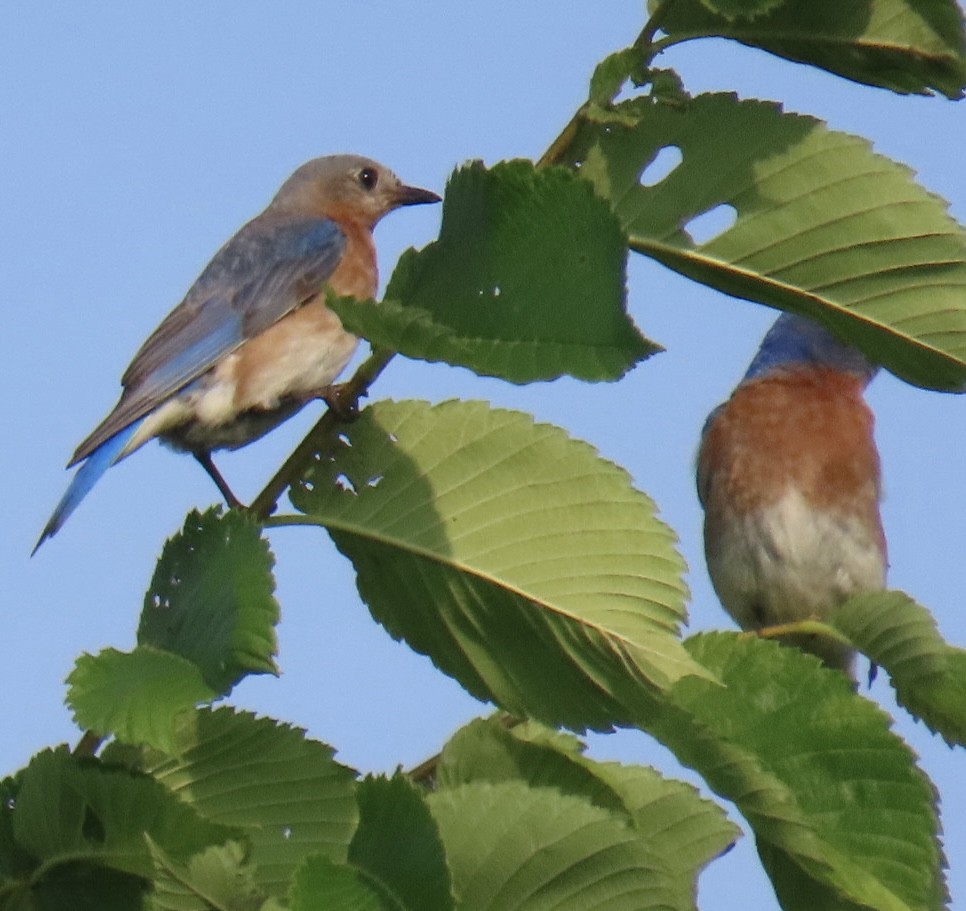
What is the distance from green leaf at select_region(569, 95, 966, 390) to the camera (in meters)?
2.42

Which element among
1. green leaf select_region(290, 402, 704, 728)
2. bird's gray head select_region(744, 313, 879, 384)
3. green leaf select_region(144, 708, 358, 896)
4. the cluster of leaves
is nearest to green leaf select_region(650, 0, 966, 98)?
the cluster of leaves

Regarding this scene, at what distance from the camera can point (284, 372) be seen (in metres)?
5.28

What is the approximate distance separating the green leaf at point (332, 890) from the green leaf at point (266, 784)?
15.2 inches

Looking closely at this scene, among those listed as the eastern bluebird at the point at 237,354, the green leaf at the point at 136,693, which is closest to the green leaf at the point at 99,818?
the green leaf at the point at 136,693

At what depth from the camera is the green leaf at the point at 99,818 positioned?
81.0 inches

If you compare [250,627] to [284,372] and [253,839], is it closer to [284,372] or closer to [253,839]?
[253,839]

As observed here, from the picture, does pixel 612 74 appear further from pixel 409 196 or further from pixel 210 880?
pixel 409 196

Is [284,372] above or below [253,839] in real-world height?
above

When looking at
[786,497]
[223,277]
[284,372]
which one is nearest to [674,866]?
[284,372]

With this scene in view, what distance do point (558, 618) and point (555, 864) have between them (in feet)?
1.26

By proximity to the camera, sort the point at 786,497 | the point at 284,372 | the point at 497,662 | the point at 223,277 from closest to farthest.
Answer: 1. the point at 497,662
2. the point at 284,372
3. the point at 223,277
4. the point at 786,497

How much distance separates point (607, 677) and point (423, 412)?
0.53 m

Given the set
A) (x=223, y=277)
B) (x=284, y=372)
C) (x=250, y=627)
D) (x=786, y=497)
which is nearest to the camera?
(x=250, y=627)

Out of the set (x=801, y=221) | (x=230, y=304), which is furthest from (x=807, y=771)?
(x=230, y=304)
